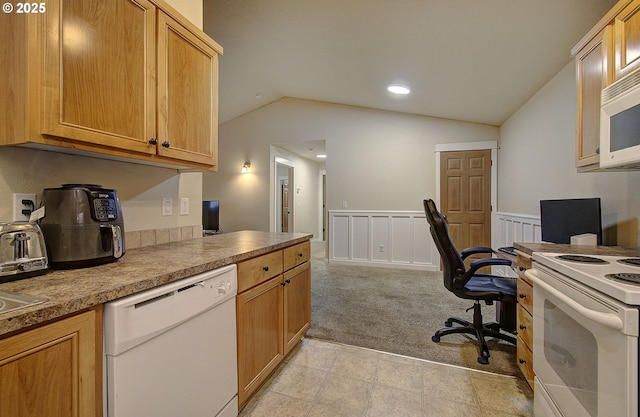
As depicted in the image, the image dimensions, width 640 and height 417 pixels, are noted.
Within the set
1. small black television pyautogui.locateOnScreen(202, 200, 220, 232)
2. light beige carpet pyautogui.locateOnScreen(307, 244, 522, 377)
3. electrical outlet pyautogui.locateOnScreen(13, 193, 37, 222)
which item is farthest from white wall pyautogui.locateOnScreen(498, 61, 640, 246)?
small black television pyautogui.locateOnScreen(202, 200, 220, 232)

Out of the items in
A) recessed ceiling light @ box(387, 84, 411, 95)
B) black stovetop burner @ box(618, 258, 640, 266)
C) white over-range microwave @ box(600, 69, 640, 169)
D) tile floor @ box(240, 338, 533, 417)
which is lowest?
tile floor @ box(240, 338, 533, 417)

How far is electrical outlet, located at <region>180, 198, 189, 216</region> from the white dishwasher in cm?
81

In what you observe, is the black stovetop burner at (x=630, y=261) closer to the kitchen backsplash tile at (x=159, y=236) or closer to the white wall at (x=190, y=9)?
the kitchen backsplash tile at (x=159, y=236)

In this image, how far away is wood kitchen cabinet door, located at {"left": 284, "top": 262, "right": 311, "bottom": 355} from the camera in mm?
1882

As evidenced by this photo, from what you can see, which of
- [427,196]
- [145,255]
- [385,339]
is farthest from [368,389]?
[427,196]

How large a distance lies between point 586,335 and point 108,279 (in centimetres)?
167

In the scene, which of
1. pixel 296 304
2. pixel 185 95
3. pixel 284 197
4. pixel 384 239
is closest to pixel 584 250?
pixel 296 304

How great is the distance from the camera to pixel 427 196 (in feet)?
14.9

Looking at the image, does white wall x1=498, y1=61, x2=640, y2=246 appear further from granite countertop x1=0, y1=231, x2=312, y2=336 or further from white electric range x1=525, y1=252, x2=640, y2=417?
granite countertop x1=0, y1=231, x2=312, y2=336

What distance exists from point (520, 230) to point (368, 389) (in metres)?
2.74

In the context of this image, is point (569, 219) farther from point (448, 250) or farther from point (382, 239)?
point (382, 239)

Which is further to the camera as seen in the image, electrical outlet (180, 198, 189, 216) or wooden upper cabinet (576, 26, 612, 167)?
electrical outlet (180, 198, 189, 216)

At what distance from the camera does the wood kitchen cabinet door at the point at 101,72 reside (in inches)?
38.3

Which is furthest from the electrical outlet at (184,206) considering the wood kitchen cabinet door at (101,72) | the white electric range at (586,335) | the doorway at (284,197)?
the doorway at (284,197)
